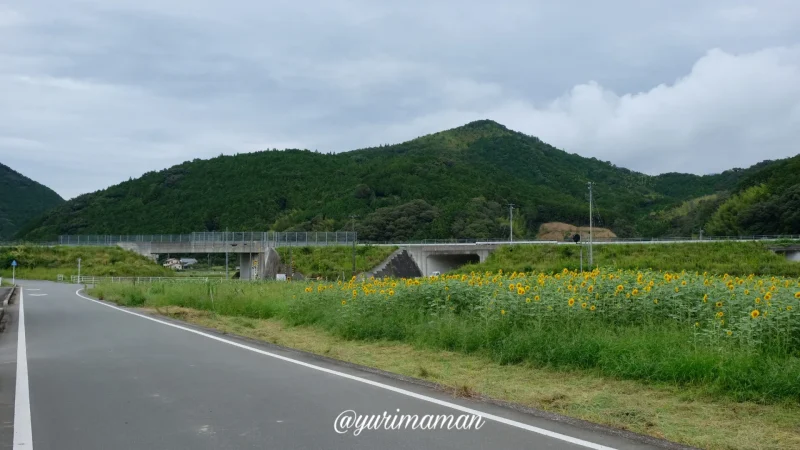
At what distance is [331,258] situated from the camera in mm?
61562

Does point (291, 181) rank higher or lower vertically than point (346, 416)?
higher

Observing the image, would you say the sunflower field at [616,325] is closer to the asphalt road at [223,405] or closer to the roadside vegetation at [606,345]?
the roadside vegetation at [606,345]

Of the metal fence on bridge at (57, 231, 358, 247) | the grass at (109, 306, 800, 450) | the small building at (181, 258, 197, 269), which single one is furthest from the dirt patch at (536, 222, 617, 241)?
the grass at (109, 306, 800, 450)

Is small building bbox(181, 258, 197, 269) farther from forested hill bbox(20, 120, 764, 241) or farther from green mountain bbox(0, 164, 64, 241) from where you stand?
green mountain bbox(0, 164, 64, 241)

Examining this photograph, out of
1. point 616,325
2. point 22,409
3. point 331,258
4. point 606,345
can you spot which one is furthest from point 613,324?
point 331,258

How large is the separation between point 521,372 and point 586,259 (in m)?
43.0

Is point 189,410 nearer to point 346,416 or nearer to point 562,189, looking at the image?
point 346,416

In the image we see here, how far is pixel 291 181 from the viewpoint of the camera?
450 feet

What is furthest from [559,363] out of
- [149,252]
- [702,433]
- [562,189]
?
[562,189]

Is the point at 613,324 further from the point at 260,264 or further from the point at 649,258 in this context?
the point at 260,264

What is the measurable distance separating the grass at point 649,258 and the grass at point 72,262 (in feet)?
111

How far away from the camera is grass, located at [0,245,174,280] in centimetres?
6247

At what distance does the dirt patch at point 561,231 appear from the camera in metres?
93.9

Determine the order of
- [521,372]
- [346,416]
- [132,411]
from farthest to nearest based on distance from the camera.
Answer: [521,372]
[132,411]
[346,416]
